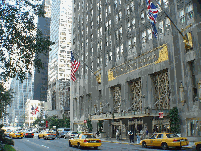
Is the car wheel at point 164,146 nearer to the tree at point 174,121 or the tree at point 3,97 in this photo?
the tree at point 174,121

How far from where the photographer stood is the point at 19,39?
14.4 m

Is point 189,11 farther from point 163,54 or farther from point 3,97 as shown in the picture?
point 3,97

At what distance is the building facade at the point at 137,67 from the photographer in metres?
31.4

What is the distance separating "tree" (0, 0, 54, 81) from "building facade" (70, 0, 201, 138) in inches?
595

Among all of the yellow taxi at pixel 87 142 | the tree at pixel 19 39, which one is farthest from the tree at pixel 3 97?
the yellow taxi at pixel 87 142

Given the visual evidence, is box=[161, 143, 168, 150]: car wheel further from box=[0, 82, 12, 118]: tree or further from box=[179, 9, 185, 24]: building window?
box=[179, 9, 185, 24]: building window

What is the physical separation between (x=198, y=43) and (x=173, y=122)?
10264 millimetres

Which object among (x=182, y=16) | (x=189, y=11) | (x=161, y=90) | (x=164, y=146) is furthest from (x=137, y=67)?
(x=164, y=146)

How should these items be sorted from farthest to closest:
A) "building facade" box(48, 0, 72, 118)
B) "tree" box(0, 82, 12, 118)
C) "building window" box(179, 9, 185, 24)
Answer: "building facade" box(48, 0, 72, 118)
"building window" box(179, 9, 185, 24)
"tree" box(0, 82, 12, 118)

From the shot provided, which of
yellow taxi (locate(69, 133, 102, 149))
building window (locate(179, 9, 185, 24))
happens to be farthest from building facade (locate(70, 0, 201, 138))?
yellow taxi (locate(69, 133, 102, 149))

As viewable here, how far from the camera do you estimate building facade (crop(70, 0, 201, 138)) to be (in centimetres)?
3141

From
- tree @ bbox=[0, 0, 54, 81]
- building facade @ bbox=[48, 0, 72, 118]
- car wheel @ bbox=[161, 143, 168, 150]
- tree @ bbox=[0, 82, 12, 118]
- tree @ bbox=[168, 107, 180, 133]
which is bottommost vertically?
car wheel @ bbox=[161, 143, 168, 150]

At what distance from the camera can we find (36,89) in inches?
7613

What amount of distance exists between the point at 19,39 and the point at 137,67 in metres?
30.2
